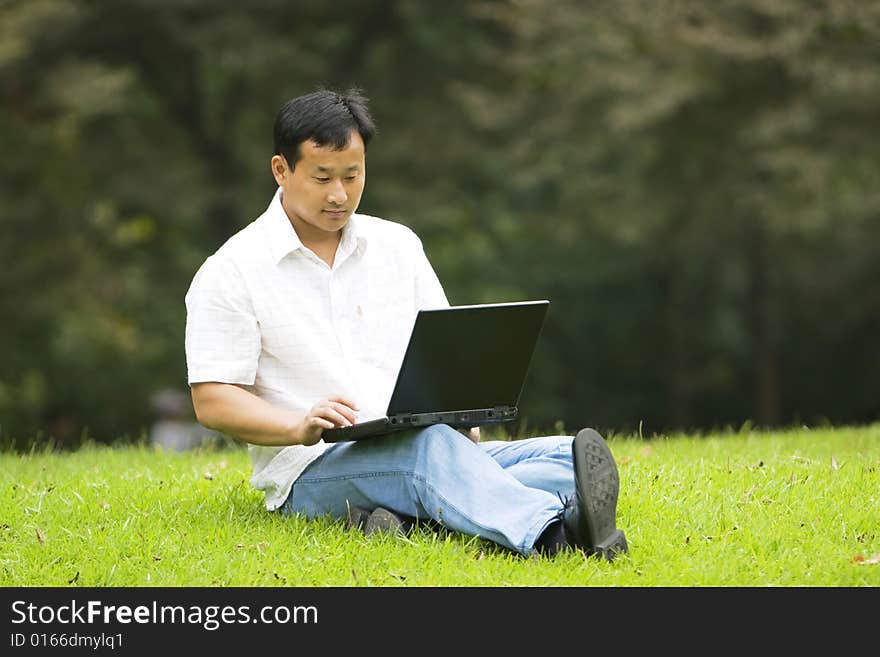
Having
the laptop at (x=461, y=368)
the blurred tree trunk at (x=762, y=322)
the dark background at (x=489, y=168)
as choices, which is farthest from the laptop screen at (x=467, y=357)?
the blurred tree trunk at (x=762, y=322)

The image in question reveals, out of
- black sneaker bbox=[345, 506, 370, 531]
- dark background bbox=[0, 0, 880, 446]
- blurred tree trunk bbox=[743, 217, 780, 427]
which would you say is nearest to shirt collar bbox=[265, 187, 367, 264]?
black sneaker bbox=[345, 506, 370, 531]

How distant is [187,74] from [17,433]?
5.09 meters

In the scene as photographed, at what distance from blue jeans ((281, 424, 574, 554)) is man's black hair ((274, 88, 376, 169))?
971 millimetres

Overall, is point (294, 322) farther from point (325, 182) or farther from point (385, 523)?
point (385, 523)

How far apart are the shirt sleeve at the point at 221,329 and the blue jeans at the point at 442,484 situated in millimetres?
432

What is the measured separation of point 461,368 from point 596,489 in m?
0.55

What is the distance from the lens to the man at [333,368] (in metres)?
3.97

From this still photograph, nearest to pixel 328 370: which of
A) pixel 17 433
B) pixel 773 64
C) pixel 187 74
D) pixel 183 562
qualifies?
pixel 183 562

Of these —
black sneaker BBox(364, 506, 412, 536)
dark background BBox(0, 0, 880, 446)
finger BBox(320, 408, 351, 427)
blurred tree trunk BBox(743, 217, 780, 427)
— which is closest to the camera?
finger BBox(320, 408, 351, 427)

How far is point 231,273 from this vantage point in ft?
13.9

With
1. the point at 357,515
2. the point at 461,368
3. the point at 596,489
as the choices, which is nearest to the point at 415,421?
the point at 461,368

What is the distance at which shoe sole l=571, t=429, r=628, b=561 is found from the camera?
3.74 meters

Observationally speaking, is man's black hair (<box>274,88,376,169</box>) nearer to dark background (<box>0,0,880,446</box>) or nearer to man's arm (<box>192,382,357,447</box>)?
man's arm (<box>192,382,357,447</box>)
